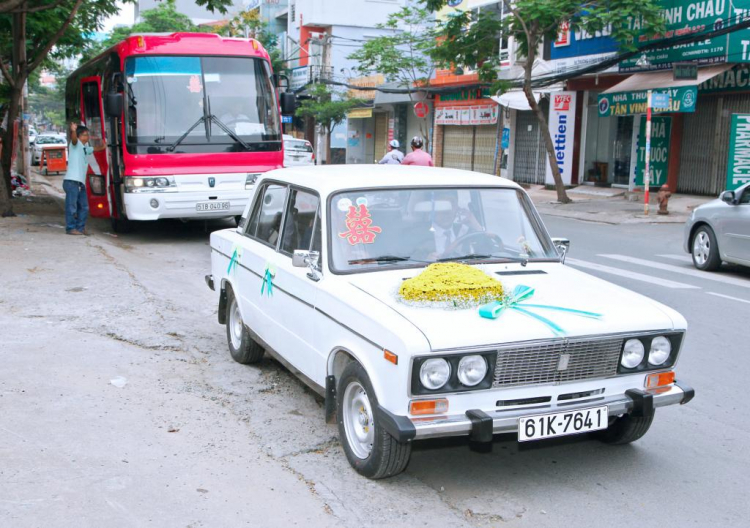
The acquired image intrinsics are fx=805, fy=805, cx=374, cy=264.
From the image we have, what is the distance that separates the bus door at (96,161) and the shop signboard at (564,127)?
16.2 metres

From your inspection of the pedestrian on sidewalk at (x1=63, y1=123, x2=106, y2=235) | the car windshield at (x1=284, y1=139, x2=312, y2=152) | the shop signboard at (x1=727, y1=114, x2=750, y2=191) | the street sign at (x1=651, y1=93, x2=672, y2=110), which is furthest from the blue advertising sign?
the pedestrian on sidewalk at (x1=63, y1=123, x2=106, y2=235)

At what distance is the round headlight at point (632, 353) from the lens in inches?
171

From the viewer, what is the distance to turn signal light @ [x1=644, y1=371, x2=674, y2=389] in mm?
4465

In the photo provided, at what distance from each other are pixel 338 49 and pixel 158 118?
37654mm

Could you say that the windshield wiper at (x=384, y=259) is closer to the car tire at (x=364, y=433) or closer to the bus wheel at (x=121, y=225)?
the car tire at (x=364, y=433)

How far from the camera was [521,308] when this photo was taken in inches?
171

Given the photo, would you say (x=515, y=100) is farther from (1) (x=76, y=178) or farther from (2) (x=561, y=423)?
(2) (x=561, y=423)

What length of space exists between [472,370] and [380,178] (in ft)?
5.98

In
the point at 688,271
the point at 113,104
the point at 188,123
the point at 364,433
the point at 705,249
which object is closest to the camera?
the point at 364,433

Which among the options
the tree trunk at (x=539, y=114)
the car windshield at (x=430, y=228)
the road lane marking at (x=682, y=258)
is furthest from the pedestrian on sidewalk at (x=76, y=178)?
the tree trunk at (x=539, y=114)

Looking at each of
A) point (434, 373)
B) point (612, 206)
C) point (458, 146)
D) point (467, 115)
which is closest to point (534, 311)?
point (434, 373)

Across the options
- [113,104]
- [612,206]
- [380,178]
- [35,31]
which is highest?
[35,31]

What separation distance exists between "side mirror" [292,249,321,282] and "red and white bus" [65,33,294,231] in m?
8.21

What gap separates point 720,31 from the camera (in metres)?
18.4
